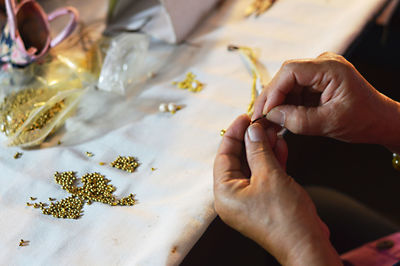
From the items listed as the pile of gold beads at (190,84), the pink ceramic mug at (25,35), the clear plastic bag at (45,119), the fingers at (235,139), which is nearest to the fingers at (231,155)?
the fingers at (235,139)

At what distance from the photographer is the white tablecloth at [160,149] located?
578mm

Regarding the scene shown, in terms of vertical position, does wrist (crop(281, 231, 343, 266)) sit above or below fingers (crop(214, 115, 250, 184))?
below

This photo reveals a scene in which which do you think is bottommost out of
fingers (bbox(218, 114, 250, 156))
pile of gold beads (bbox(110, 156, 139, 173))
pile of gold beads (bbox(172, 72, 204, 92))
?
pile of gold beads (bbox(110, 156, 139, 173))

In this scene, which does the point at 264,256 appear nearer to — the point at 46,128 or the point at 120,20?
the point at 46,128

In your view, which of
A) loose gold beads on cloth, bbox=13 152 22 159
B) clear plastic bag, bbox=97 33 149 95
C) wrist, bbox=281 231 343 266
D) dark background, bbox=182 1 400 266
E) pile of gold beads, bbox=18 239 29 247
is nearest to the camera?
wrist, bbox=281 231 343 266

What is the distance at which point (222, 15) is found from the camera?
3.39 feet

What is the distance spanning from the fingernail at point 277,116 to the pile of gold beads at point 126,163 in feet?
0.83

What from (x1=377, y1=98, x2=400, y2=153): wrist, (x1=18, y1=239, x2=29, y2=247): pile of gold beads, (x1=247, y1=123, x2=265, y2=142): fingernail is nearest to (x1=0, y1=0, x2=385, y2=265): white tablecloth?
(x1=18, y1=239, x2=29, y2=247): pile of gold beads

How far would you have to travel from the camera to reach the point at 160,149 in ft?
2.34

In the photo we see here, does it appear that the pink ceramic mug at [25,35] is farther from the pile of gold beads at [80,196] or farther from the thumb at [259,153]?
the thumb at [259,153]

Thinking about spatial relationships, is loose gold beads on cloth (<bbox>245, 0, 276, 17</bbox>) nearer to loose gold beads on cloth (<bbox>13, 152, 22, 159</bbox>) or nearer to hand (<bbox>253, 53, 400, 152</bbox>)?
hand (<bbox>253, 53, 400, 152</bbox>)

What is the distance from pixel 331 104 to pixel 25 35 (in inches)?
26.0

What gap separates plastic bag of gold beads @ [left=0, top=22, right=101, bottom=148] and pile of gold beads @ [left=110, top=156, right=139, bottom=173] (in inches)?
6.2

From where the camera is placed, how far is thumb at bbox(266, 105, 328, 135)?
0.61m
